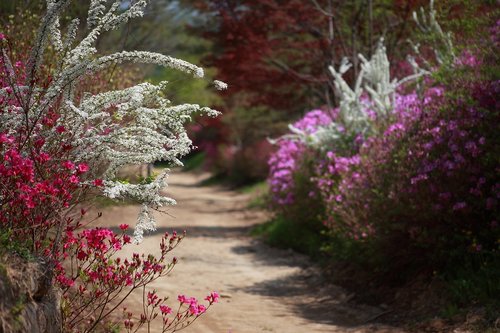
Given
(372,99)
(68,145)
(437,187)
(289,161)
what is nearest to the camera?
(68,145)

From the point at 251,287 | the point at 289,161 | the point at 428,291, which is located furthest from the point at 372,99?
the point at 428,291

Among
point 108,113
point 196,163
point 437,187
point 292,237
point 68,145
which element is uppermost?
point 108,113

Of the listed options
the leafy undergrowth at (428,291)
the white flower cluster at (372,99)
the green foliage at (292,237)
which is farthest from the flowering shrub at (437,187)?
the green foliage at (292,237)

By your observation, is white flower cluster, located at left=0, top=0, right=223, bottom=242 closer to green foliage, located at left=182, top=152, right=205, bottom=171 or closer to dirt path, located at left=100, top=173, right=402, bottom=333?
dirt path, located at left=100, top=173, right=402, bottom=333

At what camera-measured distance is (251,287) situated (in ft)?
30.7

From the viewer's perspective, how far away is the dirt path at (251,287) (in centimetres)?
697

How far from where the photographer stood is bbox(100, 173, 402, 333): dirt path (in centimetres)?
697

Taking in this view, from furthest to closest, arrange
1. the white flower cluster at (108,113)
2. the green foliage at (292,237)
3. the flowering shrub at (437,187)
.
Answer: the green foliage at (292,237), the flowering shrub at (437,187), the white flower cluster at (108,113)

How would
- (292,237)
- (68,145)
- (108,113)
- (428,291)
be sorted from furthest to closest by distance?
(292,237) < (428,291) < (108,113) < (68,145)

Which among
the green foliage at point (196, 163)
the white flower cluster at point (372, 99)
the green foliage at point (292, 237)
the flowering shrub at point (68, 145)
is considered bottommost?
the green foliage at point (292, 237)

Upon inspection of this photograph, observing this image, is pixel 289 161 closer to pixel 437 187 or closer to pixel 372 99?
pixel 372 99

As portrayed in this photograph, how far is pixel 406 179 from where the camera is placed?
24.3 ft

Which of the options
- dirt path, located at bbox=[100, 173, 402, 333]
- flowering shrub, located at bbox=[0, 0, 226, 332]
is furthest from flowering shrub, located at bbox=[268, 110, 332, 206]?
flowering shrub, located at bbox=[0, 0, 226, 332]

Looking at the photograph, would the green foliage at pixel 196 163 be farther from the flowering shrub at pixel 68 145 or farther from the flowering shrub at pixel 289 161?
the flowering shrub at pixel 68 145
